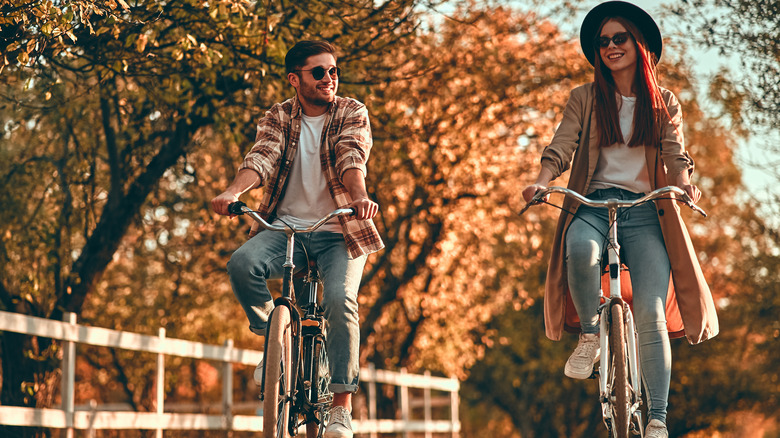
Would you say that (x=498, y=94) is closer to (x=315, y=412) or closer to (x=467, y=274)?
(x=467, y=274)

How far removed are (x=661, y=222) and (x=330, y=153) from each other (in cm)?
185

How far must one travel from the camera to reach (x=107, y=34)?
809 centimetres

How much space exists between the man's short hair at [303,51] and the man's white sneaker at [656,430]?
2623 millimetres

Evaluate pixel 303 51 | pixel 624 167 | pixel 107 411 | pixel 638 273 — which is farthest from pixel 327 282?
pixel 107 411

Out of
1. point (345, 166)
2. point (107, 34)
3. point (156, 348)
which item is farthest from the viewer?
point (156, 348)

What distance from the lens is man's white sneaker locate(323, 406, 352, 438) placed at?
4.86 metres

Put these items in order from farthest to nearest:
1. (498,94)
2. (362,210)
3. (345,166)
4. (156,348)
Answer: (498,94) → (156,348) → (345,166) → (362,210)

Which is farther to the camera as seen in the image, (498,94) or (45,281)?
(498,94)

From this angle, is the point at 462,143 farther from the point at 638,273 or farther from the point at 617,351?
the point at 617,351

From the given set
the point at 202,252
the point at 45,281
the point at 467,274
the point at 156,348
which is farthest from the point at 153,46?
the point at 467,274

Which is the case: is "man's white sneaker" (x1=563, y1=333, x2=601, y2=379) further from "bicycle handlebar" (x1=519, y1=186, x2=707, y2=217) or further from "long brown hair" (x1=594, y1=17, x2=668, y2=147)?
"long brown hair" (x1=594, y1=17, x2=668, y2=147)

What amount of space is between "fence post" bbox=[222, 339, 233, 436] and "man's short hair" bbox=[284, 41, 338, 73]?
17.8ft

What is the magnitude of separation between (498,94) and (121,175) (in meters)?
7.72

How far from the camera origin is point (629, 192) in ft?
17.3
